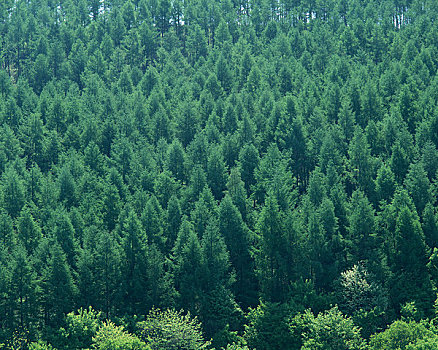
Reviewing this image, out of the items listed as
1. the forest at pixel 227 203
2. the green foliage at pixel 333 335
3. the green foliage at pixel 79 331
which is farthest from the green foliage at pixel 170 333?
the green foliage at pixel 333 335

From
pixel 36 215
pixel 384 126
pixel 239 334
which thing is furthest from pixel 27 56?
pixel 239 334

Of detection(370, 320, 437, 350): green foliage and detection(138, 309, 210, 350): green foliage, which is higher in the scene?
detection(138, 309, 210, 350): green foliage

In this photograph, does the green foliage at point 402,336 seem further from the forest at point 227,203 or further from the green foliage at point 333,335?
the green foliage at point 333,335

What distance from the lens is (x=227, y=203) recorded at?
3194 inches

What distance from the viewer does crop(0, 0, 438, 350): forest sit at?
70625 mm

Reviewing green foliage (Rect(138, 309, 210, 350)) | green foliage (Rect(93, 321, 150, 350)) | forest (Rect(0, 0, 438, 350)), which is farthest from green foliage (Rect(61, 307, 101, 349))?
green foliage (Rect(138, 309, 210, 350))

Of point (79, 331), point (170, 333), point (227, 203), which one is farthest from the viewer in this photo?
point (227, 203)

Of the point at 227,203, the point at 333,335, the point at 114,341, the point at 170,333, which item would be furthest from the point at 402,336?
the point at 227,203

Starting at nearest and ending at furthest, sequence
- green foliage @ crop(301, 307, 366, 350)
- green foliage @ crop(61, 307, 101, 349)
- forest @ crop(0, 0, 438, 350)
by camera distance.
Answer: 1. green foliage @ crop(301, 307, 366, 350)
2. green foliage @ crop(61, 307, 101, 349)
3. forest @ crop(0, 0, 438, 350)

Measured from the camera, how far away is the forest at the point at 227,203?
2781 inches

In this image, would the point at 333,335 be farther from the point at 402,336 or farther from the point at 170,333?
the point at 170,333

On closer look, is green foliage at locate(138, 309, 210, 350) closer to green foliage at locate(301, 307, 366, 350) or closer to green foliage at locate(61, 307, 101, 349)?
green foliage at locate(61, 307, 101, 349)

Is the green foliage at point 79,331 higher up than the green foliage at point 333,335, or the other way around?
the green foliage at point 79,331

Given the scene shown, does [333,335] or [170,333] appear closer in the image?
[333,335]
